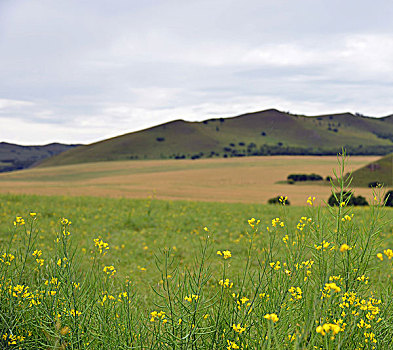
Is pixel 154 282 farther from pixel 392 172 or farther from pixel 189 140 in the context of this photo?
pixel 189 140

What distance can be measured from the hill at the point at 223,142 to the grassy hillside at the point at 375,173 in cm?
6501

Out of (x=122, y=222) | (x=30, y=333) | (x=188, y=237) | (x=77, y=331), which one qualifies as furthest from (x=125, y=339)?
(x=122, y=222)

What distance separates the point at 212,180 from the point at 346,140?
132416mm

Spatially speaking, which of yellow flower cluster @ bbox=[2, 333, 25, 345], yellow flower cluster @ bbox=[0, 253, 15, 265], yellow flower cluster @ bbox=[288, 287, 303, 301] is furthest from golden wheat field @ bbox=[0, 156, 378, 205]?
yellow flower cluster @ bbox=[288, 287, 303, 301]

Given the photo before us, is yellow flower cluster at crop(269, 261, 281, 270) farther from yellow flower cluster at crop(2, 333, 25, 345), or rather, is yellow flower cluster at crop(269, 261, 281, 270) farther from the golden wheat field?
the golden wheat field

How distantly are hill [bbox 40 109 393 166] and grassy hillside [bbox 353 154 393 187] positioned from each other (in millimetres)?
65006

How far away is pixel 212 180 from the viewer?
64.6 meters

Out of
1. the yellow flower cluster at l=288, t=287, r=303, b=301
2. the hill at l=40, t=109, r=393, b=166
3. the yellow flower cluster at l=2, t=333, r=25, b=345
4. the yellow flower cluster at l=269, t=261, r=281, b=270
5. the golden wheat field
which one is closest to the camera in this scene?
the yellow flower cluster at l=288, t=287, r=303, b=301

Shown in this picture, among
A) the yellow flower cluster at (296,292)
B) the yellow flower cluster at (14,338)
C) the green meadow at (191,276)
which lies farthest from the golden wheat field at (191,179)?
the yellow flower cluster at (296,292)

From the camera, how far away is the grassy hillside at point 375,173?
51750 millimetres

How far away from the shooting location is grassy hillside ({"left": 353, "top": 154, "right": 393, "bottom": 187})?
5175cm

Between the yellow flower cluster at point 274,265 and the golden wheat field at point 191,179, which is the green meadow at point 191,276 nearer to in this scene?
the yellow flower cluster at point 274,265

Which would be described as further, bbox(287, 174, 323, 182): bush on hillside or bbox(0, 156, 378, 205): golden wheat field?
bbox(287, 174, 323, 182): bush on hillside

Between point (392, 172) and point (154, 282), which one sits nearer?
point (154, 282)
